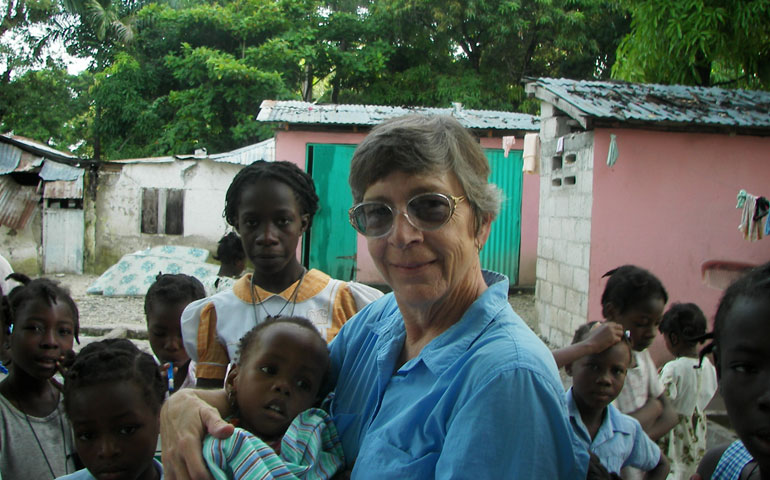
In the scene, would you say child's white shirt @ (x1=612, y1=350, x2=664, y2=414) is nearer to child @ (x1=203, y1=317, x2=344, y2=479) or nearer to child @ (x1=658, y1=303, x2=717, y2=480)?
child @ (x1=658, y1=303, x2=717, y2=480)

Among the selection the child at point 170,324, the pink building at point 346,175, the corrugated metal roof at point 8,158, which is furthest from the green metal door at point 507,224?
the corrugated metal roof at point 8,158

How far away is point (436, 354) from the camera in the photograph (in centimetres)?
140

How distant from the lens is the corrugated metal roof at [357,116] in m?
11.1

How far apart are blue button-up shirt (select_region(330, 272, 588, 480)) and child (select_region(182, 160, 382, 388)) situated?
754 mm

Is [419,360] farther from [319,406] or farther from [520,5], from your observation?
[520,5]

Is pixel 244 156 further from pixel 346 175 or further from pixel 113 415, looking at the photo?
pixel 113 415

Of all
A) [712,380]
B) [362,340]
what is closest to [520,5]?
[712,380]

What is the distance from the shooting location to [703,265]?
7461mm

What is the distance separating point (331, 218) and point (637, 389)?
30.3 ft

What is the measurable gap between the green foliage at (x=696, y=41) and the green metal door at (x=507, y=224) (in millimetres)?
2723

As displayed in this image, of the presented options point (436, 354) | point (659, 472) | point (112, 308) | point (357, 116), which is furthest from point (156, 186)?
point (436, 354)

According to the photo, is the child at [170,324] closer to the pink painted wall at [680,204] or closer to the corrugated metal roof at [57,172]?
the pink painted wall at [680,204]

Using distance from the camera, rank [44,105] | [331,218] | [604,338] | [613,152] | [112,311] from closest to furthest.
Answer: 1. [604,338]
2. [613,152]
3. [112,311]
4. [331,218]
5. [44,105]

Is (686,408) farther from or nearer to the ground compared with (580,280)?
nearer to the ground
